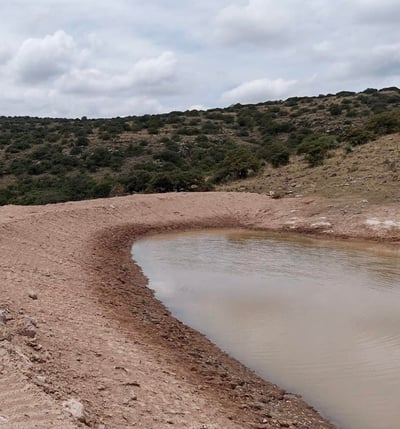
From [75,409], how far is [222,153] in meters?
34.2

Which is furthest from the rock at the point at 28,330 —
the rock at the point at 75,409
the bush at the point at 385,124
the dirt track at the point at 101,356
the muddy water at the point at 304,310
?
the bush at the point at 385,124

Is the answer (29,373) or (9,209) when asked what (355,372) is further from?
(9,209)

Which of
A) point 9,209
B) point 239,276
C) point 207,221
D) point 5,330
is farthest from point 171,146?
point 5,330

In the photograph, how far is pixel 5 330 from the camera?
5.45 m

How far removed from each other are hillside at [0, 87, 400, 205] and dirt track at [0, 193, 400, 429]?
1110 centimetres

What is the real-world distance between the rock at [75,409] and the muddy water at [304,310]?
8.49ft

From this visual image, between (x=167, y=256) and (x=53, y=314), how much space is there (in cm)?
703

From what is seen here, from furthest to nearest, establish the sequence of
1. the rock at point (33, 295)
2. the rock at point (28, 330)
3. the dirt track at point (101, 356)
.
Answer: the rock at point (33, 295) < the rock at point (28, 330) < the dirt track at point (101, 356)

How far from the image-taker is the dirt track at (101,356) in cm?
435

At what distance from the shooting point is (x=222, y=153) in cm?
3762

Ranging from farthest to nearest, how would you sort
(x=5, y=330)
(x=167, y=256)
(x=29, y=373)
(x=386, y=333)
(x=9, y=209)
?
(x=9, y=209), (x=167, y=256), (x=386, y=333), (x=5, y=330), (x=29, y=373)

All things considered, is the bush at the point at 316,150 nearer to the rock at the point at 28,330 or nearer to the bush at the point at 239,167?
the bush at the point at 239,167

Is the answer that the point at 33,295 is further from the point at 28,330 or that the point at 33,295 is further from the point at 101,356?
the point at 101,356

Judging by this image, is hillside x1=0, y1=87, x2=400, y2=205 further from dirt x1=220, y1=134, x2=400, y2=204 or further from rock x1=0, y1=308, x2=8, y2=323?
rock x1=0, y1=308, x2=8, y2=323
